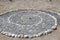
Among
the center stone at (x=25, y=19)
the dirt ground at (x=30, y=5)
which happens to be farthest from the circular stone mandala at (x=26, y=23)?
the dirt ground at (x=30, y=5)

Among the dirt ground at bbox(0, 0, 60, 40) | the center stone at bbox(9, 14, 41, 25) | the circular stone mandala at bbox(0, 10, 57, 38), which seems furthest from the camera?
the dirt ground at bbox(0, 0, 60, 40)

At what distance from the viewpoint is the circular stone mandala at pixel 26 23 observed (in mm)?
4723

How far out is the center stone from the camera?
214 inches

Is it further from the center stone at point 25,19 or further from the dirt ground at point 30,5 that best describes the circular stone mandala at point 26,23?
the dirt ground at point 30,5

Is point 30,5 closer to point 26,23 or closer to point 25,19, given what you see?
point 25,19

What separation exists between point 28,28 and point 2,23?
1192 millimetres

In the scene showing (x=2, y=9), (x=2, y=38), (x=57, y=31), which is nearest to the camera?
(x=2, y=38)

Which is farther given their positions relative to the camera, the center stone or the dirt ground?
the dirt ground

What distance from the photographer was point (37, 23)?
536 centimetres

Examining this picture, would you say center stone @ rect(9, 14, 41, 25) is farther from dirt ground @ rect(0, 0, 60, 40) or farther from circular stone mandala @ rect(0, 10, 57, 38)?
dirt ground @ rect(0, 0, 60, 40)

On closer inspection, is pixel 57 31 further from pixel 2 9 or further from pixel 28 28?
pixel 2 9

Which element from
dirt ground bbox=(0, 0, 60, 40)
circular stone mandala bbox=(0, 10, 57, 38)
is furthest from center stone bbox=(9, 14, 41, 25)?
dirt ground bbox=(0, 0, 60, 40)

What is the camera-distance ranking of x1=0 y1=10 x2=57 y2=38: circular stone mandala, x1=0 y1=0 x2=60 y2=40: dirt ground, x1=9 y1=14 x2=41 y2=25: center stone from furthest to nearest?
x1=0 y1=0 x2=60 y2=40: dirt ground → x1=9 y1=14 x2=41 y2=25: center stone → x1=0 y1=10 x2=57 y2=38: circular stone mandala

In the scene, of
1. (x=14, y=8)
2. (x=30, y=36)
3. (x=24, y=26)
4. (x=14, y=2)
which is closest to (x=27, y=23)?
(x=24, y=26)
